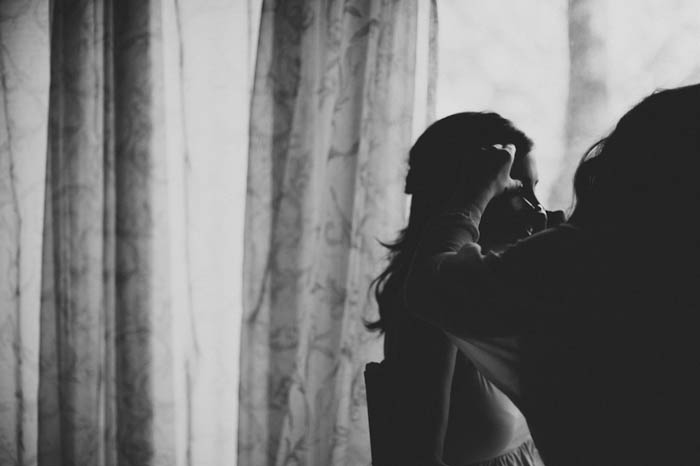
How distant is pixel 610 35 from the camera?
3.63 ft

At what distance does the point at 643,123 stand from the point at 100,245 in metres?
1.56

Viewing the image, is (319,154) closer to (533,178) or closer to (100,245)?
(533,178)

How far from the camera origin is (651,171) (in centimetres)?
46

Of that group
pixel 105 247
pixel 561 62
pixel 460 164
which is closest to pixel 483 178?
pixel 460 164

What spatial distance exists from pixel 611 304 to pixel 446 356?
0.26 meters

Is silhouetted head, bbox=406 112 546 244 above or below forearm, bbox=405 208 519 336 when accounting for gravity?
above

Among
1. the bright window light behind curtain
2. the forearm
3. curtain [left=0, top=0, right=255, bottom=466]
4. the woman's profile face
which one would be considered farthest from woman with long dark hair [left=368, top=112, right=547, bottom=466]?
curtain [left=0, top=0, right=255, bottom=466]

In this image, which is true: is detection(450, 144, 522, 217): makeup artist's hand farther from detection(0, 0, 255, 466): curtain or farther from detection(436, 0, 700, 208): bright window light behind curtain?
detection(0, 0, 255, 466): curtain

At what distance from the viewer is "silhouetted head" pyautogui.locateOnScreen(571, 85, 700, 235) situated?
433mm

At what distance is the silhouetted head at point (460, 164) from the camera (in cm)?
75

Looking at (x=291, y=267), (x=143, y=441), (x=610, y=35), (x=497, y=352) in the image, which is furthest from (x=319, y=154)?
(x=143, y=441)

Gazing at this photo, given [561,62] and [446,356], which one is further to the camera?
[561,62]

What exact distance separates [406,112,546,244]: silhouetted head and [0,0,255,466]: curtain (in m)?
0.85

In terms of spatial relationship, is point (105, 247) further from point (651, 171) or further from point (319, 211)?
point (651, 171)
